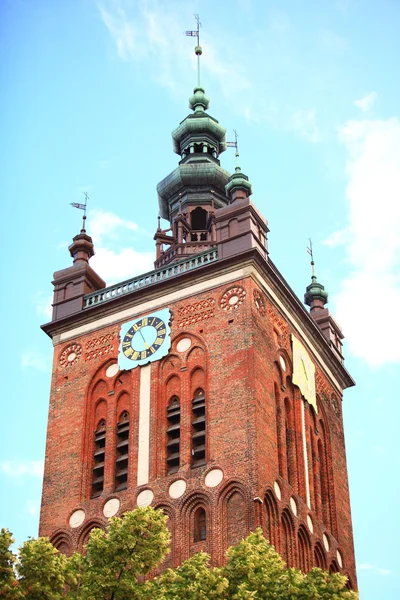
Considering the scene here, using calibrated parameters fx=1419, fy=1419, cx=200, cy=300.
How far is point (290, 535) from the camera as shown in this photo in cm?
3894

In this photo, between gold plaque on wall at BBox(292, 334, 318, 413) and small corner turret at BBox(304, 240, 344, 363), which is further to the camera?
small corner turret at BBox(304, 240, 344, 363)

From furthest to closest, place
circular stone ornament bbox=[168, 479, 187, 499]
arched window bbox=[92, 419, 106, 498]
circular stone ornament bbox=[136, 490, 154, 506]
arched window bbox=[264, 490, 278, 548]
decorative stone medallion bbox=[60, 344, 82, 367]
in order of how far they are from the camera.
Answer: decorative stone medallion bbox=[60, 344, 82, 367] < arched window bbox=[92, 419, 106, 498] < circular stone ornament bbox=[136, 490, 154, 506] < circular stone ornament bbox=[168, 479, 187, 499] < arched window bbox=[264, 490, 278, 548]

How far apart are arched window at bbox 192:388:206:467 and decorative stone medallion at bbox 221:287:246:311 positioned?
2.68 meters

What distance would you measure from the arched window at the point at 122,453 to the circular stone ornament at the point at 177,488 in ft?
5.51

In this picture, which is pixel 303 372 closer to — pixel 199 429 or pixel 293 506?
pixel 199 429

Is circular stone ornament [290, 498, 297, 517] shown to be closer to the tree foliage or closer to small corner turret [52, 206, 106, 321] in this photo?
the tree foliage

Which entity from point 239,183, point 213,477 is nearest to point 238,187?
point 239,183

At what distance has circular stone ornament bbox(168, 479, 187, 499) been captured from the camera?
127ft

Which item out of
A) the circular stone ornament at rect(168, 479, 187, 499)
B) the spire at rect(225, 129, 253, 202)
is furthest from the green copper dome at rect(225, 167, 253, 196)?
the circular stone ornament at rect(168, 479, 187, 499)

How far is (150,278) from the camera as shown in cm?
4422

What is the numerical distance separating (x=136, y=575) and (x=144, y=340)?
13.5 meters

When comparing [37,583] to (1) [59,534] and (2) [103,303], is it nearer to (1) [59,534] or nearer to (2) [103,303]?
(1) [59,534]

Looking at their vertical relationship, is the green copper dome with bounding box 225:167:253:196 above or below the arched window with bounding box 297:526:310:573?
above

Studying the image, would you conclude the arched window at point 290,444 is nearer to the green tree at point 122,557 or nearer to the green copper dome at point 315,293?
the green copper dome at point 315,293
